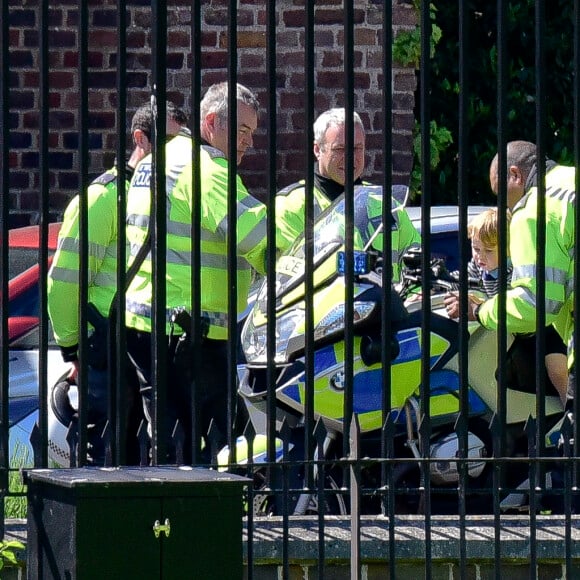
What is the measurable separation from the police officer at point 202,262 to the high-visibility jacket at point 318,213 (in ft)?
0.74

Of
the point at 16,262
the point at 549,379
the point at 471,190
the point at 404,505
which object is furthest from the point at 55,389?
the point at 471,190

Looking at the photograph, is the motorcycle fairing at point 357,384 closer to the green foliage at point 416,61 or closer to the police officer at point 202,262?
the police officer at point 202,262

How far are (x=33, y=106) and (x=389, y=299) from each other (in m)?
4.60

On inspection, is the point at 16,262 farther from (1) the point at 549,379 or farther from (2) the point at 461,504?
(2) the point at 461,504

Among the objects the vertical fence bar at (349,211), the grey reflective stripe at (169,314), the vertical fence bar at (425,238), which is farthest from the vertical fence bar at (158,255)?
the grey reflective stripe at (169,314)

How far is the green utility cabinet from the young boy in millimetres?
2176

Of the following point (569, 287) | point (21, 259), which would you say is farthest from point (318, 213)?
point (21, 259)

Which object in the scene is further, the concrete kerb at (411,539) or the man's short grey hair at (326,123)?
the man's short grey hair at (326,123)

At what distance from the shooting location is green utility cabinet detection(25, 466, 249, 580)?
371cm

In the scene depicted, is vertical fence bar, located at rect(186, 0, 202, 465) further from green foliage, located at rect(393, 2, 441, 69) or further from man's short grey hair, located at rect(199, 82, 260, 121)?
green foliage, located at rect(393, 2, 441, 69)

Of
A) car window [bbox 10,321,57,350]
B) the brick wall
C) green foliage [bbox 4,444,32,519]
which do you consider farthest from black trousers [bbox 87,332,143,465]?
the brick wall

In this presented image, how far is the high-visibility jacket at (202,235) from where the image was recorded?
5279 mm

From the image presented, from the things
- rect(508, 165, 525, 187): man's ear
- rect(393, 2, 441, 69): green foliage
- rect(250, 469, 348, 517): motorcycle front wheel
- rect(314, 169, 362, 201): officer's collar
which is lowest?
rect(250, 469, 348, 517): motorcycle front wheel

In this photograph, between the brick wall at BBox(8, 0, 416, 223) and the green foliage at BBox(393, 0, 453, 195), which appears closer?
the brick wall at BBox(8, 0, 416, 223)
